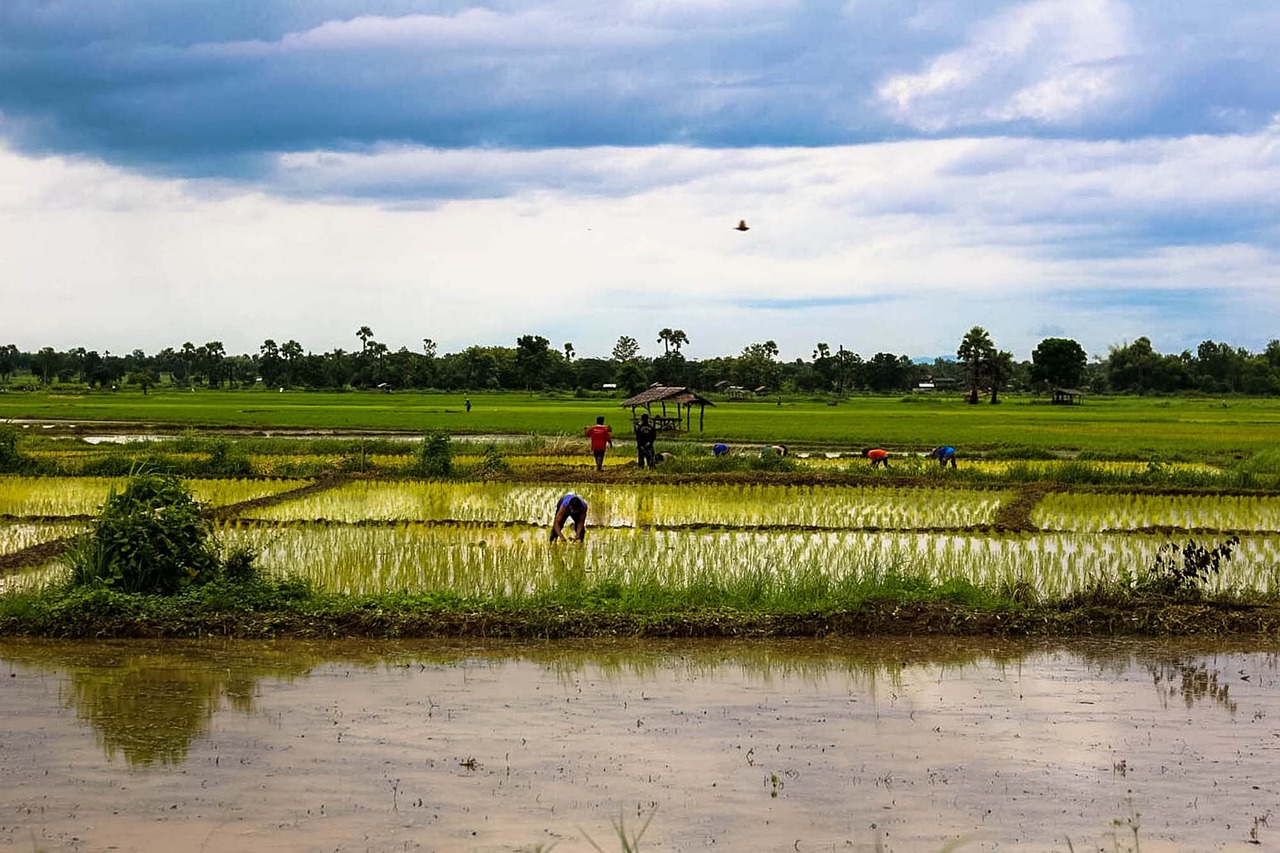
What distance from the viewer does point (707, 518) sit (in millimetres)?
15625

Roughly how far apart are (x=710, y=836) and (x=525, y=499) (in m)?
12.9

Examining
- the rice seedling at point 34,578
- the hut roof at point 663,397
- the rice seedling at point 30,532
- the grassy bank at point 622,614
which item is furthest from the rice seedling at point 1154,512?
the hut roof at point 663,397

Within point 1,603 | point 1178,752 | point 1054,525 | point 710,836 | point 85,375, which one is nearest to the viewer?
point 710,836

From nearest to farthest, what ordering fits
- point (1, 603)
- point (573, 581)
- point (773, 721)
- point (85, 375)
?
point (773, 721) < point (1, 603) < point (573, 581) < point (85, 375)

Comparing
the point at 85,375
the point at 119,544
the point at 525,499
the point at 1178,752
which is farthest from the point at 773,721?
the point at 85,375

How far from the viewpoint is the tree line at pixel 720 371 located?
89.6m

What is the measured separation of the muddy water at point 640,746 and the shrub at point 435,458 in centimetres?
1255

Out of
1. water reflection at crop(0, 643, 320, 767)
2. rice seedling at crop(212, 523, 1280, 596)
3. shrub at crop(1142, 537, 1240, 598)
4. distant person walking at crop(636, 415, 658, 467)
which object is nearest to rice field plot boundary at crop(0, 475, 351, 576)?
rice seedling at crop(212, 523, 1280, 596)

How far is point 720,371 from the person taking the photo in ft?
344

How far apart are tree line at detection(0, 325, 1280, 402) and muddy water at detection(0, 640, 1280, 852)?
254 ft

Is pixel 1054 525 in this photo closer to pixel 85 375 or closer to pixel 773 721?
pixel 773 721

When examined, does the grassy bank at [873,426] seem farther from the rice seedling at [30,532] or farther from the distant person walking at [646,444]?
the rice seedling at [30,532]

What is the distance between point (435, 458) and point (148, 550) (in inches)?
464

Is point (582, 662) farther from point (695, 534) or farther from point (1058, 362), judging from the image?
point (1058, 362)
